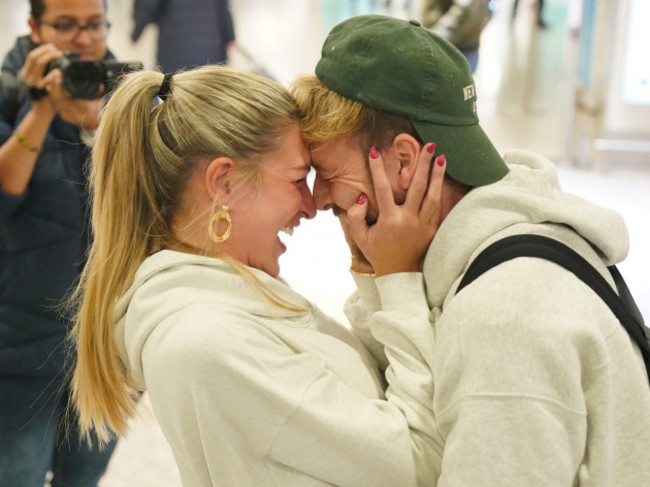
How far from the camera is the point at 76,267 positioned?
7.47 feet

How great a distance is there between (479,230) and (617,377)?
317 millimetres

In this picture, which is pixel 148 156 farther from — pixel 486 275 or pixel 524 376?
pixel 524 376

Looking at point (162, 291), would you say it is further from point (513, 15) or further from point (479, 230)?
Answer: point (513, 15)

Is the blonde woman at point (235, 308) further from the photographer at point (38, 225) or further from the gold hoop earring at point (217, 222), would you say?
the photographer at point (38, 225)

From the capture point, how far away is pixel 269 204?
1.43 metres

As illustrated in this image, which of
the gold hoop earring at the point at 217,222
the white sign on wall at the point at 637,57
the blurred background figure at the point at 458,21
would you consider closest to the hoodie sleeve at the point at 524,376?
the gold hoop earring at the point at 217,222

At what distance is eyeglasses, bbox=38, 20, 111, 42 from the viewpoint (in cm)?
229

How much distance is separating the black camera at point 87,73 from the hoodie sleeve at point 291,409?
4.13ft

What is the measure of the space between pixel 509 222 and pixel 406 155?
0.22m

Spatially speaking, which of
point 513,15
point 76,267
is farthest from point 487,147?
point 513,15

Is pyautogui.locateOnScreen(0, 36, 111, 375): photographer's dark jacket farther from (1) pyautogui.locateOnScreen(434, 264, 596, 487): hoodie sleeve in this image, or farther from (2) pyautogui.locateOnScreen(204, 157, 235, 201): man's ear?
(1) pyautogui.locateOnScreen(434, 264, 596, 487): hoodie sleeve

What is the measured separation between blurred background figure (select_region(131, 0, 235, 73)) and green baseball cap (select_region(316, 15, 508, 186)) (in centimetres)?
197

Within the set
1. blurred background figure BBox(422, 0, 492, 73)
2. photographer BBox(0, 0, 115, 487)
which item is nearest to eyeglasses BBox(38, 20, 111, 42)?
photographer BBox(0, 0, 115, 487)

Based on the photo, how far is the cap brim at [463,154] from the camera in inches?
54.2
